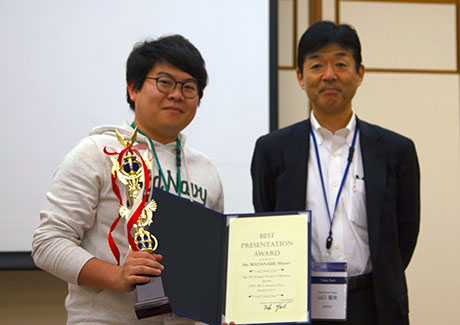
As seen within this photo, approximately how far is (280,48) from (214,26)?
1.73 ft

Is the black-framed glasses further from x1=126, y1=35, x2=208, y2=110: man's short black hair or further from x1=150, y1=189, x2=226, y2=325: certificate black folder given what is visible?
x1=150, y1=189, x2=226, y2=325: certificate black folder

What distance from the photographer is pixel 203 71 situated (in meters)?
1.76

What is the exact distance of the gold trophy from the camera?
1.39 m

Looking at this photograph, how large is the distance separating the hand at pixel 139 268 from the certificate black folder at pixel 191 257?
9 centimetres

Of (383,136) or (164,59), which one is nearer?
(164,59)

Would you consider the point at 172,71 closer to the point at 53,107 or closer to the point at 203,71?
the point at 203,71

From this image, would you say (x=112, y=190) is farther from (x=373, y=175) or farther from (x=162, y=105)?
(x=373, y=175)

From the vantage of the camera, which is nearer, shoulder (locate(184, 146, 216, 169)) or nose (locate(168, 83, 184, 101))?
nose (locate(168, 83, 184, 101))

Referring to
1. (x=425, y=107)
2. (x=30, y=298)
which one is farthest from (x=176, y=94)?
(x=425, y=107)

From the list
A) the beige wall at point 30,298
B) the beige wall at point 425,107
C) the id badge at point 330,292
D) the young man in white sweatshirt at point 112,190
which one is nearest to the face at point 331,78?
the young man in white sweatshirt at point 112,190

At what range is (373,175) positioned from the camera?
181cm

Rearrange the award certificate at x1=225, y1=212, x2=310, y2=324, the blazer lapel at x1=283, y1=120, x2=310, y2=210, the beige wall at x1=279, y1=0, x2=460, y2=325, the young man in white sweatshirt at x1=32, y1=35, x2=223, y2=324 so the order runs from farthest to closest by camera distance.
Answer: the beige wall at x1=279, y1=0, x2=460, y2=325 < the blazer lapel at x1=283, y1=120, x2=310, y2=210 < the award certificate at x1=225, y1=212, x2=310, y2=324 < the young man in white sweatshirt at x1=32, y1=35, x2=223, y2=324

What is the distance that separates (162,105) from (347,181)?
26.9 inches
